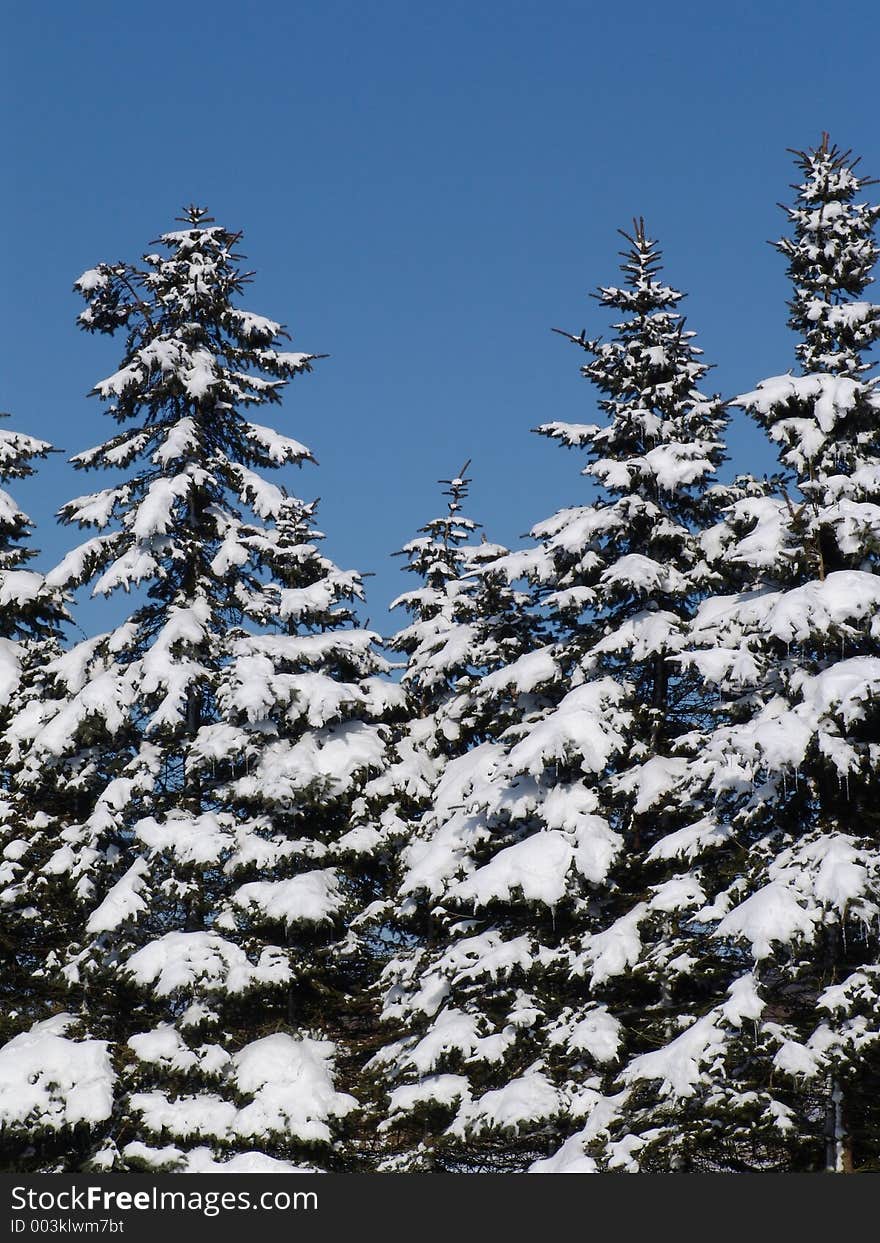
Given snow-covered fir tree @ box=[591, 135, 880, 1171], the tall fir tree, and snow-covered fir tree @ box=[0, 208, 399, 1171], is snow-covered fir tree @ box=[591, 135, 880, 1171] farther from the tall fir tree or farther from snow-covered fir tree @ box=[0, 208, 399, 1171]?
the tall fir tree

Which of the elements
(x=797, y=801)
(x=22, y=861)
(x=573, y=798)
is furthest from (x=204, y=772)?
(x=797, y=801)

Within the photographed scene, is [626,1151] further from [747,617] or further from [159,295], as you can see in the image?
[159,295]

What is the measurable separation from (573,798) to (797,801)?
3.52 metres

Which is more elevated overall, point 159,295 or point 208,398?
point 159,295

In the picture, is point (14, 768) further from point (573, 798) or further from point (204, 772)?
point (573, 798)

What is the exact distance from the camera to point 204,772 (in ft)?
77.4

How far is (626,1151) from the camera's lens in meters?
16.0

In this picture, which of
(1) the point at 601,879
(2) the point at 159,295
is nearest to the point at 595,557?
(1) the point at 601,879

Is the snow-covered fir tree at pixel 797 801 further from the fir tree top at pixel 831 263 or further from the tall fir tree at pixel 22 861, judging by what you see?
the tall fir tree at pixel 22 861

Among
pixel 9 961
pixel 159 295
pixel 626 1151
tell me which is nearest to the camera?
pixel 626 1151

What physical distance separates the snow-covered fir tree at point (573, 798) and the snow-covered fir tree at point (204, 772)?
192 centimetres

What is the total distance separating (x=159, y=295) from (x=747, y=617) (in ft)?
46.6

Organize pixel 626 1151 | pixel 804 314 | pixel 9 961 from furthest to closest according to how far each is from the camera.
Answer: pixel 9 961 < pixel 804 314 < pixel 626 1151

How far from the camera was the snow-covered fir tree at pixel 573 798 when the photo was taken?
1850cm
